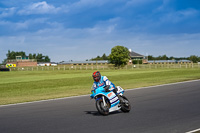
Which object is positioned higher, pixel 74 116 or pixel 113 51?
pixel 113 51

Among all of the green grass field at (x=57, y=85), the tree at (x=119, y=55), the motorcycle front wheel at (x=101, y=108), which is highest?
the tree at (x=119, y=55)

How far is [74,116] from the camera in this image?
959 centimetres

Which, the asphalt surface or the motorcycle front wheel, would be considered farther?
the motorcycle front wheel

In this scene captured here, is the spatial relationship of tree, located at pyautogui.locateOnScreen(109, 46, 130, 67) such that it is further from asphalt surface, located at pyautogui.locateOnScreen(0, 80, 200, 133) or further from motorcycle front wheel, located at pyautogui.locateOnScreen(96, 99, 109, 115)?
motorcycle front wheel, located at pyautogui.locateOnScreen(96, 99, 109, 115)

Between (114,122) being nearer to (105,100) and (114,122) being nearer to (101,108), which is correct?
(101,108)

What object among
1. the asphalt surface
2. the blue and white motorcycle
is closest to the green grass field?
the asphalt surface

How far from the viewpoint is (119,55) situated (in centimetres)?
11069

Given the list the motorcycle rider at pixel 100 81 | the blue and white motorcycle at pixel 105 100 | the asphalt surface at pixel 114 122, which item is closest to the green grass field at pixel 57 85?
the asphalt surface at pixel 114 122

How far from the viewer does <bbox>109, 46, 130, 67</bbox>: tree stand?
111 m

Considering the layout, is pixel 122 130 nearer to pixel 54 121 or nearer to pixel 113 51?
pixel 54 121

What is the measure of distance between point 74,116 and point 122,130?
286 cm

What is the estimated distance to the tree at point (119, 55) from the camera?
365 feet

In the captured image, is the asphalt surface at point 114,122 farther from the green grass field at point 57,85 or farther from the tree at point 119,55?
the tree at point 119,55

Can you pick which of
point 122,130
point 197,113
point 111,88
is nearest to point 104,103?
point 111,88
